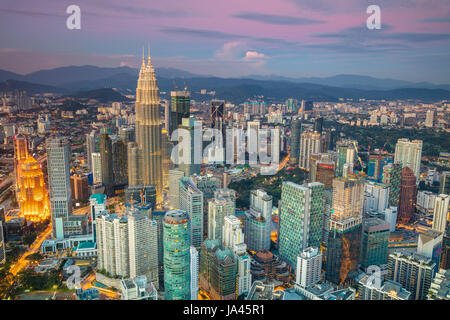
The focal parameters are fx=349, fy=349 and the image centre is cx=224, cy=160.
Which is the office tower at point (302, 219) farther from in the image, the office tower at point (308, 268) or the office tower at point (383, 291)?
the office tower at point (383, 291)

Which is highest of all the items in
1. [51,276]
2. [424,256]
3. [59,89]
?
[59,89]

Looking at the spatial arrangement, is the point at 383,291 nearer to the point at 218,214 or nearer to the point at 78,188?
the point at 218,214

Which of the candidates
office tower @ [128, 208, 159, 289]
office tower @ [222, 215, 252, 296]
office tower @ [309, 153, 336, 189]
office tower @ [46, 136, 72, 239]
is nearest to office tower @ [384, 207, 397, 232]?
office tower @ [309, 153, 336, 189]

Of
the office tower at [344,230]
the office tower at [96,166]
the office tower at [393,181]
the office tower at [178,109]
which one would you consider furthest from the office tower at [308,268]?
the office tower at [96,166]

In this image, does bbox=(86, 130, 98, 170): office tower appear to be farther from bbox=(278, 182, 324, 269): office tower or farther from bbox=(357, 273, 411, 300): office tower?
bbox=(357, 273, 411, 300): office tower

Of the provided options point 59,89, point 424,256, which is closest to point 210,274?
point 424,256

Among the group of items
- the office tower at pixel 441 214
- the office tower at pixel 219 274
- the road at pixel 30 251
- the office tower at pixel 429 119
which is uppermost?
the office tower at pixel 429 119

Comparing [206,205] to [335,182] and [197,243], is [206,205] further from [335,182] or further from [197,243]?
[335,182]
